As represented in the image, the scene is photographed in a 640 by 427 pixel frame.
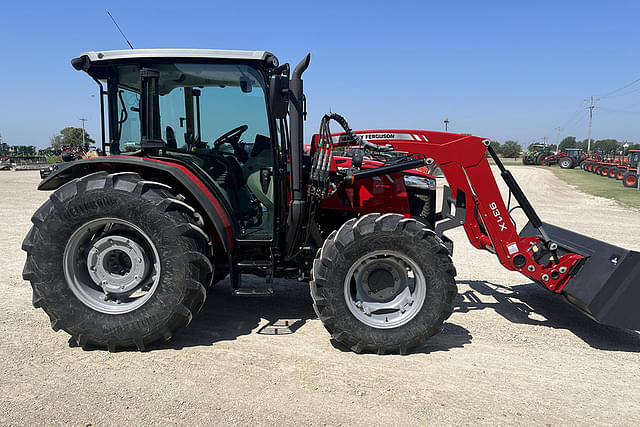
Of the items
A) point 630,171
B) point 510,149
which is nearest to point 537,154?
point 630,171

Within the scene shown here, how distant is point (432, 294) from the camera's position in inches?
144

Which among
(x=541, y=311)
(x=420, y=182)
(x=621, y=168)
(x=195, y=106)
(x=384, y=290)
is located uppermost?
(x=195, y=106)

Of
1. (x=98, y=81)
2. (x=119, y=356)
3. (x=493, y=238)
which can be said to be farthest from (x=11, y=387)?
(x=493, y=238)

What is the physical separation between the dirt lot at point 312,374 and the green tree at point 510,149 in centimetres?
7786

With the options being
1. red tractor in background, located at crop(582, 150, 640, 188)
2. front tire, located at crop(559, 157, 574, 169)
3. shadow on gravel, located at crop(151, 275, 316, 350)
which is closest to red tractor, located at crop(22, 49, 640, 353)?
shadow on gravel, located at crop(151, 275, 316, 350)

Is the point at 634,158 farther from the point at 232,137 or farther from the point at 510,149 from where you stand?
the point at 510,149

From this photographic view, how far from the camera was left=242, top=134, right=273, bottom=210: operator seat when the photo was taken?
3.99 m

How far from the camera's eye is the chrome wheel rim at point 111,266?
3643 millimetres

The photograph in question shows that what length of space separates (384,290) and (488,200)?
4.47ft

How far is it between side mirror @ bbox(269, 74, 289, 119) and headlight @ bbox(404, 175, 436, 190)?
1761 mm

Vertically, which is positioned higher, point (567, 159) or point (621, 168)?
point (567, 159)

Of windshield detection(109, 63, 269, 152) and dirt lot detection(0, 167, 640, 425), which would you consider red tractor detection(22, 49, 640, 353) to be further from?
dirt lot detection(0, 167, 640, 425)

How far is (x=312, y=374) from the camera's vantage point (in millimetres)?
3312

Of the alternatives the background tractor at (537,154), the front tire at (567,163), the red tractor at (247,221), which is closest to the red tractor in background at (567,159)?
the front tire at (567,163)
